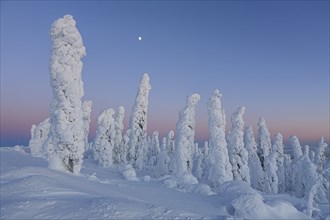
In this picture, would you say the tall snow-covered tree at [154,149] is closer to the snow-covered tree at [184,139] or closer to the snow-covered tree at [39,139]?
the snow-covered tree at [39,139]

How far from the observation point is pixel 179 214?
862 cm

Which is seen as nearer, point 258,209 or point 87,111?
point 258,209

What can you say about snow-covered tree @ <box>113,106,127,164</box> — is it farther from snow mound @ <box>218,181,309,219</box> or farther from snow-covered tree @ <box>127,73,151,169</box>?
snow mound @ <box>218,181,309,219</box>

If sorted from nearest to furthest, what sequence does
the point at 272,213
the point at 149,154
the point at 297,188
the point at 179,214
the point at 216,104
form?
the point at 179,214, the point at 272,213, the point at 216,104, the point at 297,188, the point at 149,154

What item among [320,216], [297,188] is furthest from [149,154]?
[320,216]

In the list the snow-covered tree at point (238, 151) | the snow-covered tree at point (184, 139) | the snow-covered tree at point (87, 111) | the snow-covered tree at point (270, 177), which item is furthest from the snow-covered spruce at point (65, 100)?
the snow-covered tree at point (87, 111)

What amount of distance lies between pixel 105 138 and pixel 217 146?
2088cm

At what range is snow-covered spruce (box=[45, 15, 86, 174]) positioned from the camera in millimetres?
21094

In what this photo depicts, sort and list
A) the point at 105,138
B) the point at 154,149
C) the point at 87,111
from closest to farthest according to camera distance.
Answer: the point at 105,138, the point at 87,111, the point at 154,149

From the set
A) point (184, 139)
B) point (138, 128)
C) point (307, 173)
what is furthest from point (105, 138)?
point (307, 173)

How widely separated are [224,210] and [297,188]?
49.7 metres

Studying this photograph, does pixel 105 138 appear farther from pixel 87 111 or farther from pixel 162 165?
pixel 87 111

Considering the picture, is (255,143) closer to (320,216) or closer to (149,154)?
(149,154)

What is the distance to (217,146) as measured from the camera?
33469mm
